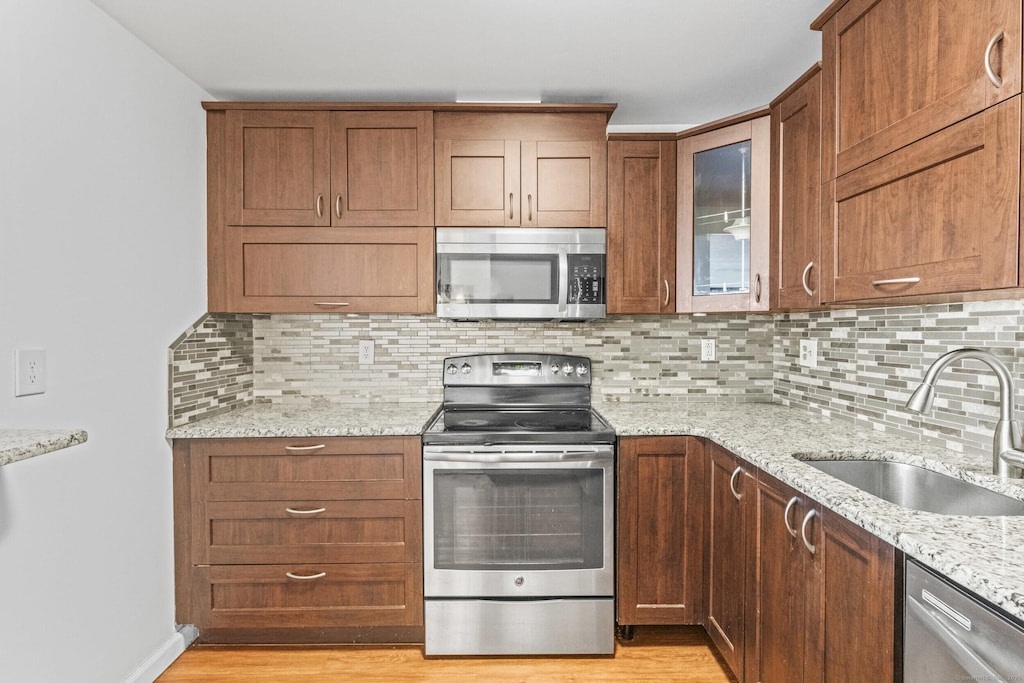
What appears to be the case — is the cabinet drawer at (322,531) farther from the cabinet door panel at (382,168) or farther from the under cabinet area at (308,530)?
the cabinet door panel at (382,168)

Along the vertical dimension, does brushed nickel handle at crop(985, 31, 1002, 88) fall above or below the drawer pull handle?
above

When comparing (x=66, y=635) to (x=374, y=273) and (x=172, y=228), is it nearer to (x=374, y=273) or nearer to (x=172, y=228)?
(x=172, y=228)

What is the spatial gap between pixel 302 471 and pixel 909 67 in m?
2.32

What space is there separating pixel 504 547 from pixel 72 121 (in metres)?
2.03

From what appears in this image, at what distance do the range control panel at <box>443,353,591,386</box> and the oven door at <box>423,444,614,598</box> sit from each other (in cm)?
65

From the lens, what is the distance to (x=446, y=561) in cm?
220

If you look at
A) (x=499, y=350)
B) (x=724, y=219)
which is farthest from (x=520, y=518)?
(x=724, y=219)

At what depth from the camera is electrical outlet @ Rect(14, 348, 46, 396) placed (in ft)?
4.94

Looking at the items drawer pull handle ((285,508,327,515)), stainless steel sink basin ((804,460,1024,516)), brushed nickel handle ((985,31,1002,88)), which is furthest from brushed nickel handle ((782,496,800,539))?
drawer pull handle ((285,508,327,515))

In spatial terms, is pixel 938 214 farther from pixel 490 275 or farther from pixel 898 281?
pixel 490 275

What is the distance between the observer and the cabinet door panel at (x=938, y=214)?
114 cm

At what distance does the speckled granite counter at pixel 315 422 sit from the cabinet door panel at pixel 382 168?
0.86 metres

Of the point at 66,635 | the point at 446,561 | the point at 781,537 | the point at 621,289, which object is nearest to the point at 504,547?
the point at 446,561

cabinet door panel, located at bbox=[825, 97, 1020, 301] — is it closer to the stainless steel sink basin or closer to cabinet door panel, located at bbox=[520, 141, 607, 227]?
the stainless steel sink basin
